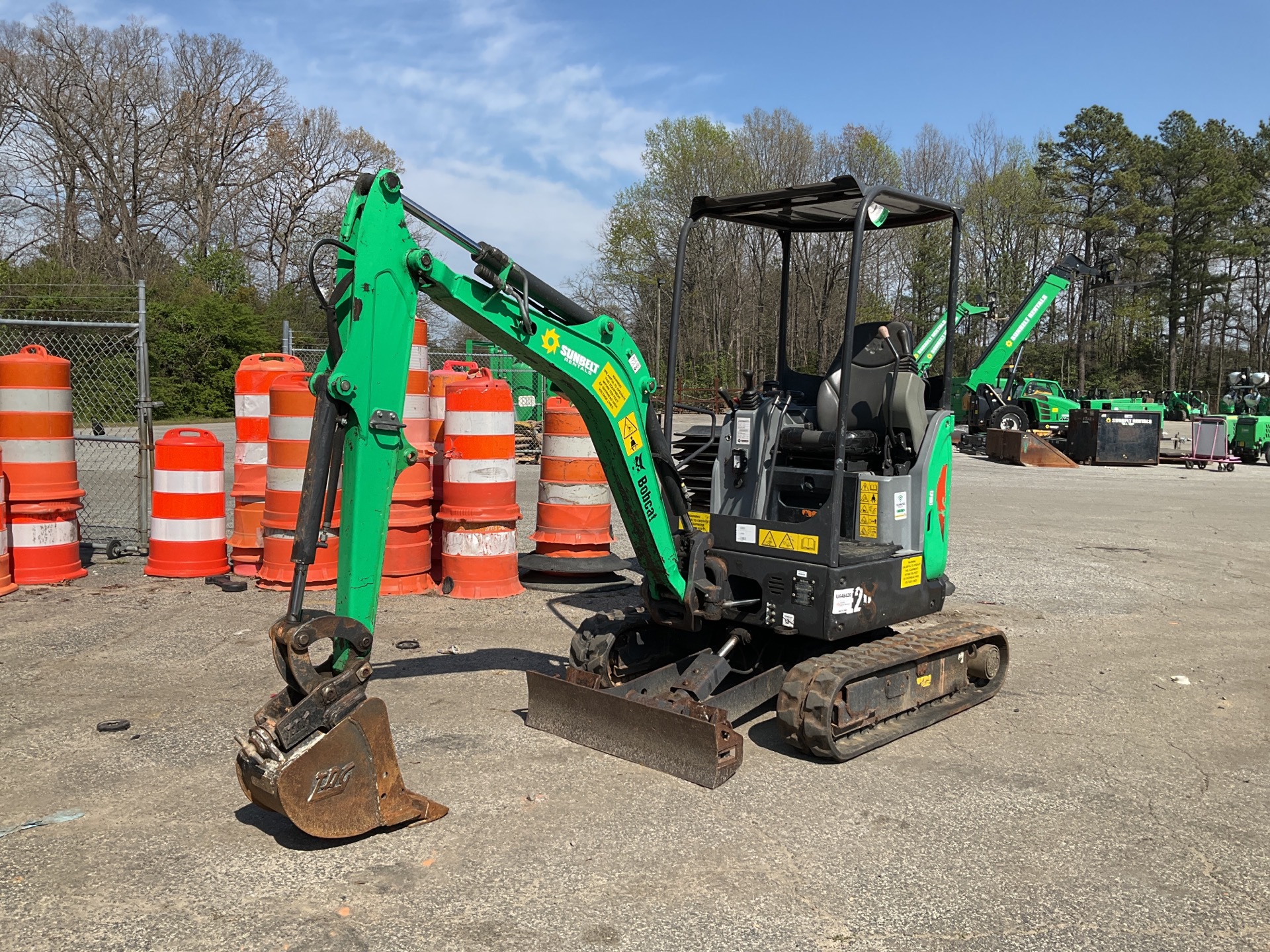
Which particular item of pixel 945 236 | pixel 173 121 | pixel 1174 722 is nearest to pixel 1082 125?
pixel 945 236

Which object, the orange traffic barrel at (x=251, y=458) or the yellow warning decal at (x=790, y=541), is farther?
the orange traffic barrel at (x=251, y=458)

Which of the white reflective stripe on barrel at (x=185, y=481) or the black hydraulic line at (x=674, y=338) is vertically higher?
the black hydraulic line at (x=674, y=338)

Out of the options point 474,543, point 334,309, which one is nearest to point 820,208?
point 334,309

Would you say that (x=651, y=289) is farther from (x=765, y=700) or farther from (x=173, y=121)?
(x=765, y=700)

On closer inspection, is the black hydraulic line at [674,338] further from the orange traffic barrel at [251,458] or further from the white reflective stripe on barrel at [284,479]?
the orange traffic barrel at [251,458]

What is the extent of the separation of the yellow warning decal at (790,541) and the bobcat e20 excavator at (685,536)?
12mm

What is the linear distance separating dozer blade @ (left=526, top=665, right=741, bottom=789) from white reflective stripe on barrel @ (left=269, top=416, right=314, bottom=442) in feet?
12.9

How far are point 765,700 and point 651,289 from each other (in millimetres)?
45084

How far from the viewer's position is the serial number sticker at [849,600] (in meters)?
5.66

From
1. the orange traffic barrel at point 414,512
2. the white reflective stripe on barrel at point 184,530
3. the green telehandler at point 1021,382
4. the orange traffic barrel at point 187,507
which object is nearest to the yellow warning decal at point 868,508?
the orange traffic barrel at point 414,512

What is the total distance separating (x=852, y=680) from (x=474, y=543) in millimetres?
4419

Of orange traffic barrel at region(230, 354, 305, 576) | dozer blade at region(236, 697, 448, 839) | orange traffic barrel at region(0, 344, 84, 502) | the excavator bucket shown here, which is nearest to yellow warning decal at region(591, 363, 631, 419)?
dozer blade at region(236, 697, 448, 839)

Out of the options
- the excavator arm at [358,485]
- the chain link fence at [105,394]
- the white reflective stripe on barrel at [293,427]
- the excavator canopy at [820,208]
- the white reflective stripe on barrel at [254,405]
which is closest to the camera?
the excavator arm at [358,485]

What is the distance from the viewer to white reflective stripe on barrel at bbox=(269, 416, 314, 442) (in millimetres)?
8781
